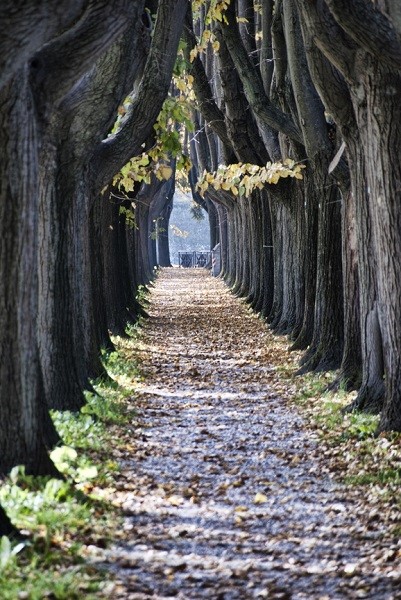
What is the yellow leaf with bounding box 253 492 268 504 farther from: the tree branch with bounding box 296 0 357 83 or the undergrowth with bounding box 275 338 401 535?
the tree branch with bounding box 296 0 357 83

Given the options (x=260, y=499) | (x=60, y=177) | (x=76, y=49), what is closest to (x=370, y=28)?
(x=76, y=49)

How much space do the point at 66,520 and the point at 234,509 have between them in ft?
5.46

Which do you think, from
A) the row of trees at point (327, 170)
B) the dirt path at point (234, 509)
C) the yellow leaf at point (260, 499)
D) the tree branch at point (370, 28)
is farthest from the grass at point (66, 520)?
the tree branch at point (370, 28)

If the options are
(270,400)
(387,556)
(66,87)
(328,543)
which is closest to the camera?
(387,556)

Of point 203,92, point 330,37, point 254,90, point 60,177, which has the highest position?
point 203,92

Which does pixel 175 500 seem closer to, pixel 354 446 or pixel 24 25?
pixel 354 446

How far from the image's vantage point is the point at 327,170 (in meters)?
15.6

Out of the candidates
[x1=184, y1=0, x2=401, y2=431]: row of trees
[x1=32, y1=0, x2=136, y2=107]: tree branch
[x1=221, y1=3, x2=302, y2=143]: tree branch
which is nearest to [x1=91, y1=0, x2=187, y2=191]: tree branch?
[x1=184, y1=0, x2=401, y2=431]: row of trees

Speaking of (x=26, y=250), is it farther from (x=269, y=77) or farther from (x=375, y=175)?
(x=269, y=77)

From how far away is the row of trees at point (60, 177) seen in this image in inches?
292

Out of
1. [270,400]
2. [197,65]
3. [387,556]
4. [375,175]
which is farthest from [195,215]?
[387,556]

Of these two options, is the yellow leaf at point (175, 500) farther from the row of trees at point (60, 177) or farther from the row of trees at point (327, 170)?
the row of trees at point (327, 170)

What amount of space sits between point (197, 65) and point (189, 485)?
1617 centimetres

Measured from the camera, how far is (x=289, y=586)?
6.39 m
